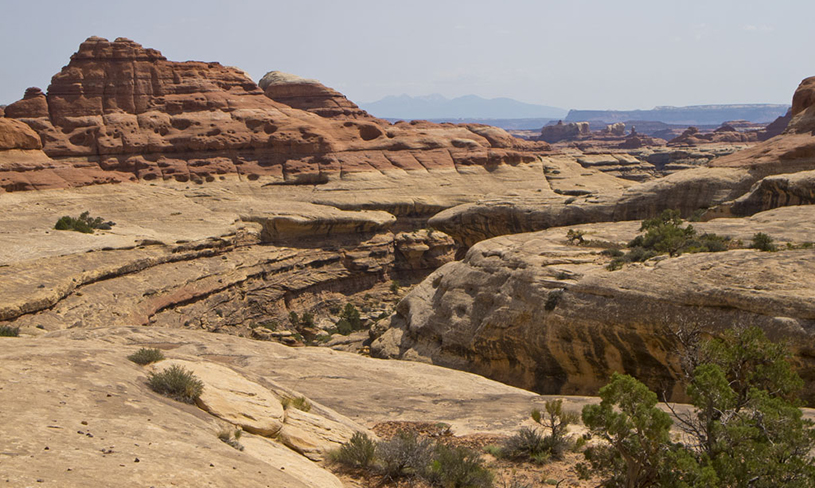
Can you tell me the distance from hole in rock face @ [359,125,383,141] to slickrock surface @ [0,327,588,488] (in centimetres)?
5097

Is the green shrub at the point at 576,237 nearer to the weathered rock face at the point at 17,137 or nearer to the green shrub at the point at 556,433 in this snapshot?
the green shrub at the point at 556,433

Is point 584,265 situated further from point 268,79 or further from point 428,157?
point 268,79

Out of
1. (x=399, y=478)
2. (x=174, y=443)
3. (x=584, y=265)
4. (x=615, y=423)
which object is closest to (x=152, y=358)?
(x=174, y=443)

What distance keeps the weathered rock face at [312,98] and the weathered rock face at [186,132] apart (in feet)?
21.2

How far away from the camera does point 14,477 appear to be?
Answer: 6.17 meters

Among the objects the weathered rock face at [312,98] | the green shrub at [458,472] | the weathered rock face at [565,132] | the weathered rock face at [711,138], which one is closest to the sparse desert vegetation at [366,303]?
the green shrub at [458,472]

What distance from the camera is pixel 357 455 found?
988 cm

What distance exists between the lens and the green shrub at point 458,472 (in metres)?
9.43

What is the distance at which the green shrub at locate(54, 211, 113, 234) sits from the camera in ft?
126

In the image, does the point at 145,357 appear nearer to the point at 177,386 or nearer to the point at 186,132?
the point at 177,386

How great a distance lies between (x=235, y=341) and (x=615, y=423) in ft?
43.2

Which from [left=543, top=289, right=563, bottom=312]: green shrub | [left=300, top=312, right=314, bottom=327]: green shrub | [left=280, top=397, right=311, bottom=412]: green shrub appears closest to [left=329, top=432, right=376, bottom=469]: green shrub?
[left=280, top=397, right=311, bottom=412]: green shrub

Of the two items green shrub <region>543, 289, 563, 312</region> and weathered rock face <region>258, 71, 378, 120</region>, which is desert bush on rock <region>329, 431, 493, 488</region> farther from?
weathered rock face <region>258, 71, 378, 120</region>

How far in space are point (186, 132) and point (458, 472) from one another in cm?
5410
